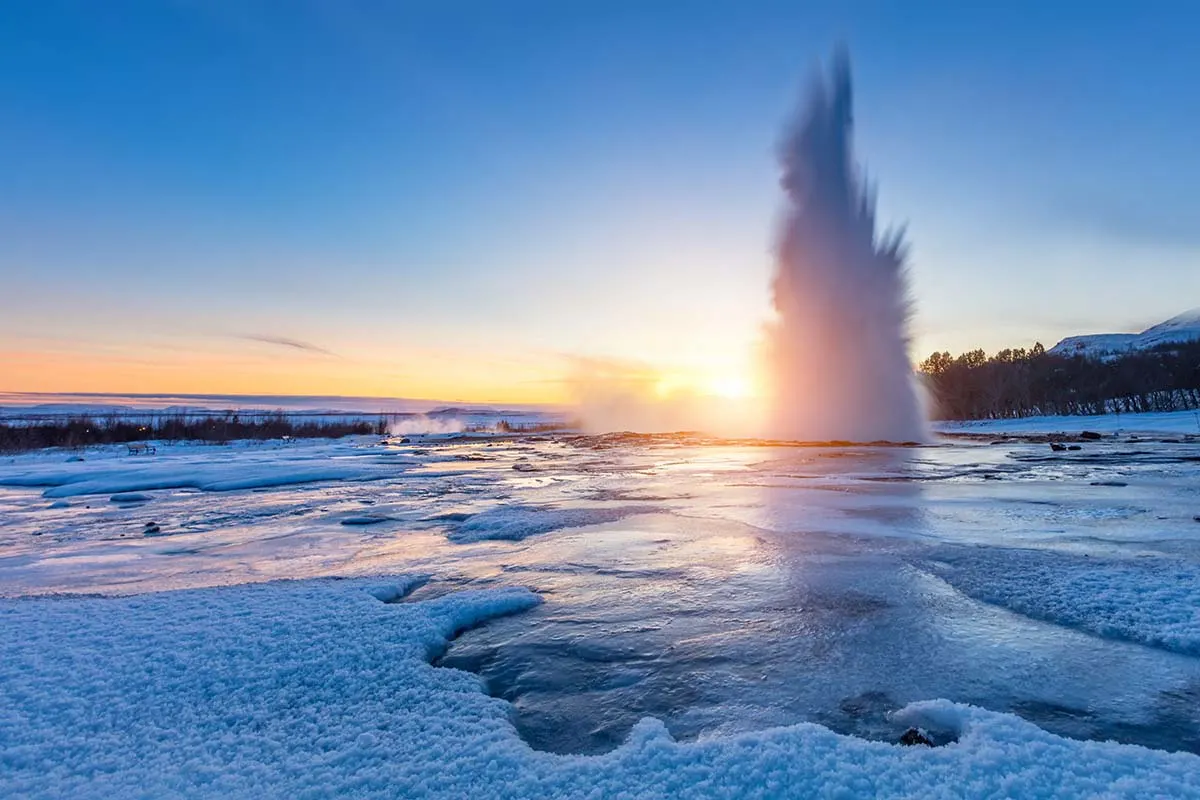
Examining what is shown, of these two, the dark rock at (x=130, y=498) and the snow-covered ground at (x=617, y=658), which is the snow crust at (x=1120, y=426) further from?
the dark rock at (x=130, y=498)

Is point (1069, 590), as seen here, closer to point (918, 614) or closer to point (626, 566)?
point (918, 614)

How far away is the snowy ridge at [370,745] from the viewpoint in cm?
228

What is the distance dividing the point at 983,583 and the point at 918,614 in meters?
A: 1.17

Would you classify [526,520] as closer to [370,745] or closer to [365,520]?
[365,520]

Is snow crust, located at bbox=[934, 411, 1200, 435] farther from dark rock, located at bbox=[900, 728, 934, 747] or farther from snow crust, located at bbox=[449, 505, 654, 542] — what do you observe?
dark rock, located at bbox=[900, 728, 934, 747]

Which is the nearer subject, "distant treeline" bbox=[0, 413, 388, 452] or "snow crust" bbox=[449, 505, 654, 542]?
"snow crust" bbox=[449, 505, 654, 542]

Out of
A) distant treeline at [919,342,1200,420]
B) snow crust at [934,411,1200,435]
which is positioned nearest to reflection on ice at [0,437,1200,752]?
snow crust at [934,411,1200,435]

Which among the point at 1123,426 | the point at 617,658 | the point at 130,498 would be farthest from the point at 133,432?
the point at 1123,426

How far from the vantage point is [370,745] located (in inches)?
105

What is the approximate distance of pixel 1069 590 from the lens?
15.4 feet

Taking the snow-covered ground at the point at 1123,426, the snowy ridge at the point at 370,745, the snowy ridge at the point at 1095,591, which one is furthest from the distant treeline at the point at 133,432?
the snow-covered ground at the point at 1123,426

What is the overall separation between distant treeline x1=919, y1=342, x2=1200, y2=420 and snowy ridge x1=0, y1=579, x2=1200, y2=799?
254 feet

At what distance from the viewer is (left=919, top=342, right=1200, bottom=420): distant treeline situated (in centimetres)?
6856

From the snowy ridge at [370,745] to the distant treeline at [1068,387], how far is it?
7740 cm
